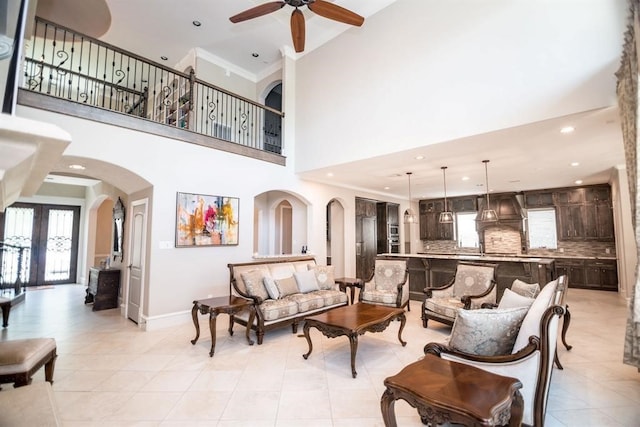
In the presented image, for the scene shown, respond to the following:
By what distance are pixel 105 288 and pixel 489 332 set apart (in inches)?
265

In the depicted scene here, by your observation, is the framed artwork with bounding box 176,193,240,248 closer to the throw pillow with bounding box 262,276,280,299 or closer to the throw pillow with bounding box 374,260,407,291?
the throw pillow with bounding box 262,276,280,299

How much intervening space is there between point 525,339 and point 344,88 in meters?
5.07

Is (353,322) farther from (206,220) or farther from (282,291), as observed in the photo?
(206,220)

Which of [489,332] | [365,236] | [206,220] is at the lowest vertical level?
[489,332]

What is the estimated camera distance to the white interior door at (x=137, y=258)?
4.79m

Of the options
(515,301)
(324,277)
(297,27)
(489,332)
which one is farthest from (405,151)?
(489,332)

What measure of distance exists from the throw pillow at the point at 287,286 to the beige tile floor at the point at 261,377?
1.91 ft

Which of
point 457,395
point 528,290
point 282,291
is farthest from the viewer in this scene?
point 282,291

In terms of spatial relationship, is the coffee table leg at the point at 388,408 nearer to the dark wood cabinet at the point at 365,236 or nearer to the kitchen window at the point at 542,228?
the dark wood cabinet at the point at 365,236

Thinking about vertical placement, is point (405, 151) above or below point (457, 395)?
above

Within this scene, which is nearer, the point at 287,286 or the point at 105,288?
the point at 287,286

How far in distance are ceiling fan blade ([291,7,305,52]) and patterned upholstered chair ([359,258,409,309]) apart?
3913 mm

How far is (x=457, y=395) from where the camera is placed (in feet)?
5.27

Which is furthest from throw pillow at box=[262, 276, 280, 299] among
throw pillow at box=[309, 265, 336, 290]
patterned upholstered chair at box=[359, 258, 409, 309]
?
patterned upholstered chair at box=[359, 258, 409, 309]
